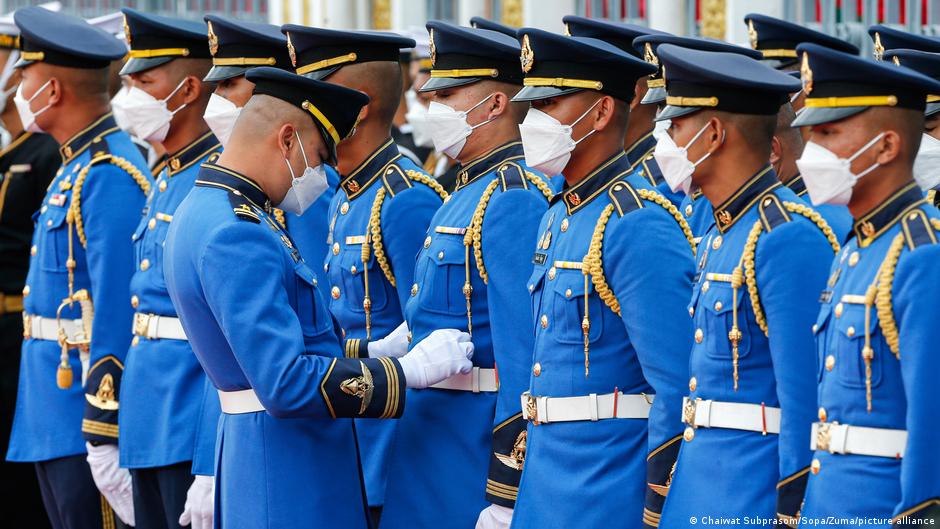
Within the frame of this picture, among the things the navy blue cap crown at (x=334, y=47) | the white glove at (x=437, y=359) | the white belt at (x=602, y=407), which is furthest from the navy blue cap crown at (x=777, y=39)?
the white belt at (x=602, y=407)

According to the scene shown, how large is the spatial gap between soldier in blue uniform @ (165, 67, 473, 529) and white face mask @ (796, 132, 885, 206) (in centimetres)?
143

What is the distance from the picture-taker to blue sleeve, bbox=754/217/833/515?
4133mm

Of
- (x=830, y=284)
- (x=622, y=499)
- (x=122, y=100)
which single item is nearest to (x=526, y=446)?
(x=622, y=499)

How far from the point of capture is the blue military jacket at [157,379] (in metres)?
6.01

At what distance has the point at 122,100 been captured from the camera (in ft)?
20.9

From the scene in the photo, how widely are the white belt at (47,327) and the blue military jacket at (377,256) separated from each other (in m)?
1.56

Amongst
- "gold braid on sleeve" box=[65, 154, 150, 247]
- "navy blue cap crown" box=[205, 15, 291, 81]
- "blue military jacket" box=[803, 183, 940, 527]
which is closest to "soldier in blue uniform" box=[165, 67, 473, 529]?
"navy blue cap crown" box=[205, 15, 291, 81]

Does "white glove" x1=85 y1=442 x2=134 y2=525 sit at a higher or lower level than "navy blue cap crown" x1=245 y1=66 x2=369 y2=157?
lower

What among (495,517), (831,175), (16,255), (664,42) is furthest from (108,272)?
(831,175)

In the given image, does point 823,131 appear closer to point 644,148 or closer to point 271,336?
point 271,336

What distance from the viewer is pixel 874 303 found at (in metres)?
3.84

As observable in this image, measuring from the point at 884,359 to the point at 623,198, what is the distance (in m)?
1.16

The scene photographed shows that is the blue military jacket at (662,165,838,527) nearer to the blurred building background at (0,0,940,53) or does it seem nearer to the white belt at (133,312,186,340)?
the white belt at (133,312,186,340)

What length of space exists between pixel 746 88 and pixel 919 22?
252 inches
